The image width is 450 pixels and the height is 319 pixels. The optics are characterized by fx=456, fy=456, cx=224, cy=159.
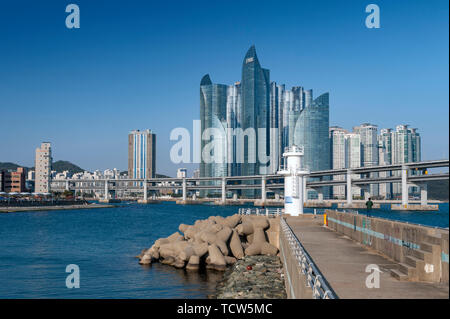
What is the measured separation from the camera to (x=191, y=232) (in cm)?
3847

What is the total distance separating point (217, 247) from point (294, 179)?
11471 mm

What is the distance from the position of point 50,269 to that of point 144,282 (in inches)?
378

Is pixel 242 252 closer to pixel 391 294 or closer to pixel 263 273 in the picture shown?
pixel 263 273

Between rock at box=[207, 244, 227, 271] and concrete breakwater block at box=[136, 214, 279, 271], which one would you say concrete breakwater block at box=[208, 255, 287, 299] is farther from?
concrete breakwater block at box=[136, 214, 279, 271]

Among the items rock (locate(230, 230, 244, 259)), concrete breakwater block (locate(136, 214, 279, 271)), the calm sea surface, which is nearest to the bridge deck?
the calm sea surface

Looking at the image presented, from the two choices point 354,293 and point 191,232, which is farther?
point 191,232

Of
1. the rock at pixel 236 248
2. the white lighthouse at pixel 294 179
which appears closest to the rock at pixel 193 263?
the rock at pixel 236 248

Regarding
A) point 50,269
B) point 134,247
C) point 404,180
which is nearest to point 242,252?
point 50,269

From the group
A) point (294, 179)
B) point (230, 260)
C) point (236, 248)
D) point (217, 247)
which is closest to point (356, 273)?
point (230, 260)

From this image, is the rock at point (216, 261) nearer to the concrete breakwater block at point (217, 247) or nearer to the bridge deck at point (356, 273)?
the concrete breakwater block at point (217, 247)

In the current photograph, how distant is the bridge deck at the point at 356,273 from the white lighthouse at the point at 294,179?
16.2 m

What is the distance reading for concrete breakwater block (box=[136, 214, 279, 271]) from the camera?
29.9 m

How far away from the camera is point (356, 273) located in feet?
44.2
